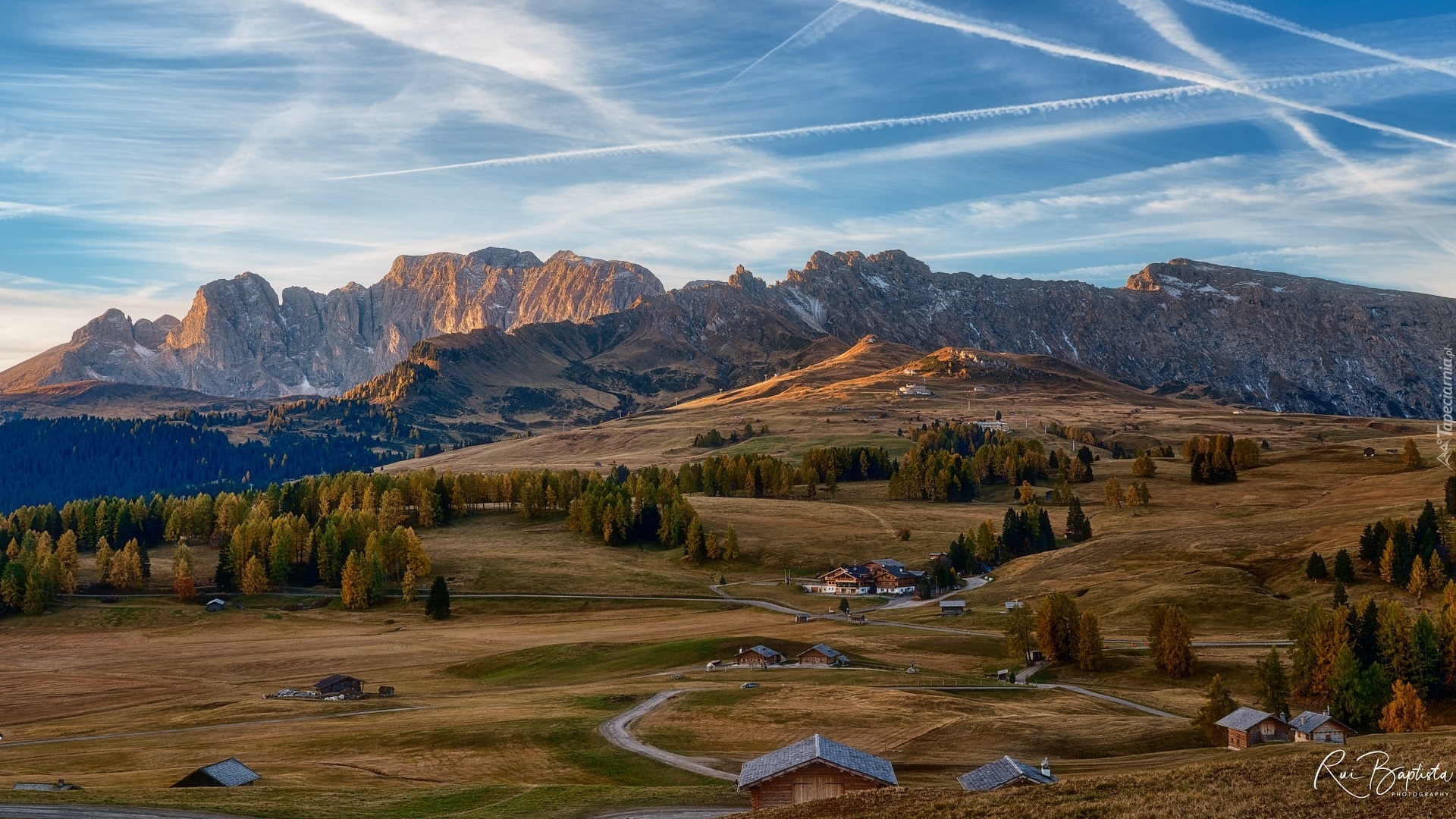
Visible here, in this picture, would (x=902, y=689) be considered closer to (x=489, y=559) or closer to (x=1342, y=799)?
(x=1342, y=799)

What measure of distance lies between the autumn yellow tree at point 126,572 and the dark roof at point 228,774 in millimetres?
126900

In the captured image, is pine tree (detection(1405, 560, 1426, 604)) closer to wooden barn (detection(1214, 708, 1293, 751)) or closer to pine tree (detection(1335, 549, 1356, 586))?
pine tree (detection(1335, 549, 1356, 586))

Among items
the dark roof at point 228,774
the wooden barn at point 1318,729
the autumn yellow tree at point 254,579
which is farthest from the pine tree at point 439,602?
the wooden barn at point 1318,729

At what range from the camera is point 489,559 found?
188625 mm

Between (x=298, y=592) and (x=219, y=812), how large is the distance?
443ft

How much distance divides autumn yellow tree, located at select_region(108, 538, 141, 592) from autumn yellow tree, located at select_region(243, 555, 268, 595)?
17.1m

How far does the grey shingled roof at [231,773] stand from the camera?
6375 cm

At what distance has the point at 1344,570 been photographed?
13050 centimetres

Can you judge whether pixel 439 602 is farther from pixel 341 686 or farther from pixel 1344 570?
pixel 1344 570

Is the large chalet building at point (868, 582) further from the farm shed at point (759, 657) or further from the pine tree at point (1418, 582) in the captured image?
the pine tree at point (1418, 582)

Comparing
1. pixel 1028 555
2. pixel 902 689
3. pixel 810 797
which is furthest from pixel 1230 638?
pixel 810 797

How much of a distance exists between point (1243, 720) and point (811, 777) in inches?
1530

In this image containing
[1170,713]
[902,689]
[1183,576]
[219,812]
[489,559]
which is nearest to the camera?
[219,812]
